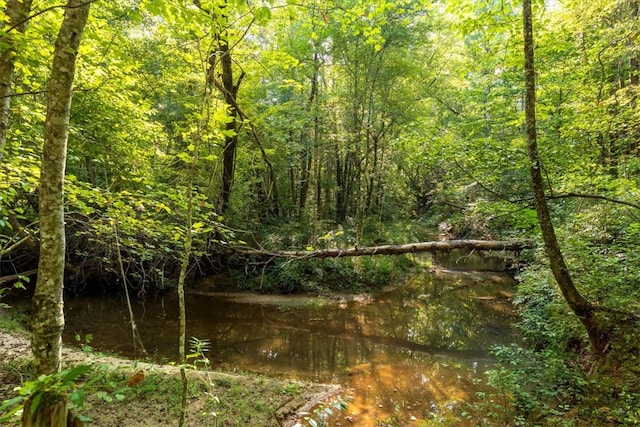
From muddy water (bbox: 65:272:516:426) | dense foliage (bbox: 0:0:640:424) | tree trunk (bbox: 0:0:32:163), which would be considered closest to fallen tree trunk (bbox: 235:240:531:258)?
Result: dense foliage (bbox: 0:0:640:424)

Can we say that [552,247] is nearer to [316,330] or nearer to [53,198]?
[53,198]

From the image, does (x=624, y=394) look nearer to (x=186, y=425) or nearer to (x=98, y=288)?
(x=186, y=425)

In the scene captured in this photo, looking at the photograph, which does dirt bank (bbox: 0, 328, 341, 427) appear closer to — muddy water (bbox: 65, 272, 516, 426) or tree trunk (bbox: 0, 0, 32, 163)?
muddy water (bbox: 65, 272, 516, 426)

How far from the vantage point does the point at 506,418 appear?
4.46 meters

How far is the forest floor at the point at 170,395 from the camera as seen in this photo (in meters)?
4.16

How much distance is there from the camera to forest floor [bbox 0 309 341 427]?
4156 millimetres

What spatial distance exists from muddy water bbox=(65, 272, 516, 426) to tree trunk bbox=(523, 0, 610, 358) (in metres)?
2.40

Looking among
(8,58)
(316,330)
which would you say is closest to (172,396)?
(8,58)

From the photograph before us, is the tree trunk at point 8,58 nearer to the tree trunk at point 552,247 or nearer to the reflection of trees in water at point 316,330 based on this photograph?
the tree trunk at point 552,247

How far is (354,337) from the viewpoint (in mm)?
8742

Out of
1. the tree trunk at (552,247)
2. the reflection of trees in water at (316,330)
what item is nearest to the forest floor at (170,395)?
the reflection of trees in water at (316,330)

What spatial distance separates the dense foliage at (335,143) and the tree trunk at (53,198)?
1.10ft

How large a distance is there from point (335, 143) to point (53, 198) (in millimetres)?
13847

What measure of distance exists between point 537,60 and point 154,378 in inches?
488
